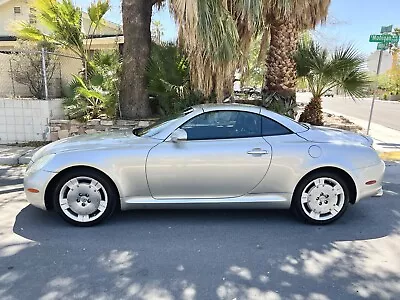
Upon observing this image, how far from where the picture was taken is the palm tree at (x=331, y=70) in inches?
333

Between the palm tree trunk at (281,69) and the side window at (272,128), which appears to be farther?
the palm tree trunk at (281,69)

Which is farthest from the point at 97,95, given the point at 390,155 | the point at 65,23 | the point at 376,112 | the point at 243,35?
the point at 376,112

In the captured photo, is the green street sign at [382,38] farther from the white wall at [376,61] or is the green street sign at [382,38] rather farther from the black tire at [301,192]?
the black tire at [301,192]

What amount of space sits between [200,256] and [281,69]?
6438 mm

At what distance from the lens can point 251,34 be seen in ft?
27.6

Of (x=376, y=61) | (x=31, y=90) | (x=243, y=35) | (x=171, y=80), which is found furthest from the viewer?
(x=31, y=90)

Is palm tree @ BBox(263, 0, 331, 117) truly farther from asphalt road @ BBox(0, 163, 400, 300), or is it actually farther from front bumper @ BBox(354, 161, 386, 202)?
asphalt road @ BBox(0, 163, 400, 300)

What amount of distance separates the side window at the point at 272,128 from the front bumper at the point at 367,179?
100cm

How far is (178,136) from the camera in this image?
3.89 meters

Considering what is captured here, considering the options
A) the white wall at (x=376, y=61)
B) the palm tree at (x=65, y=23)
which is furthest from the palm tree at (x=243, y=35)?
the palm tree at (x=65, y=23)

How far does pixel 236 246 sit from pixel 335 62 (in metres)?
6.65

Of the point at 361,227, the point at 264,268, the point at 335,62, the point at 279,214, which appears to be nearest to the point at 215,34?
the point at 335,62

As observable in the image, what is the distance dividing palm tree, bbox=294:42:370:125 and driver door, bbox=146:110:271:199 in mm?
5564

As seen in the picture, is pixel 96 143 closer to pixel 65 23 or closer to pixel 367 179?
pixel 367 179
